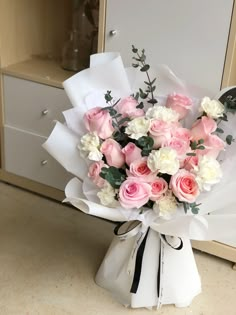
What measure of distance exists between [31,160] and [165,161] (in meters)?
0.86

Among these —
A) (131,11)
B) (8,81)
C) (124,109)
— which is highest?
(131,11)

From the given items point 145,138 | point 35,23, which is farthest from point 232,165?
point 35,23

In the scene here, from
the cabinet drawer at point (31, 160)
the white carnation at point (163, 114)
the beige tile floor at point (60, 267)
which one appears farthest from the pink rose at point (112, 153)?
the cabinet drawer at point (31, 160)

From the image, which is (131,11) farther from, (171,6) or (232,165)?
(232,165)

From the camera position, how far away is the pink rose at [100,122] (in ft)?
4.43

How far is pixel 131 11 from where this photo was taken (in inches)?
63.8

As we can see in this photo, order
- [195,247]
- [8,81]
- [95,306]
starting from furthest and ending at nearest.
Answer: [8,81], [195,247], [95,306]

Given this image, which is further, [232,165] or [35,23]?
[35,23]

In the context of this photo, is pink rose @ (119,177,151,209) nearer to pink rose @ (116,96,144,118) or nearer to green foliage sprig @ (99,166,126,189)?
green foliage sprig @ (99,166,126,189)

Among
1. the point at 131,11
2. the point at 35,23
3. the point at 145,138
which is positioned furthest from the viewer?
the point at 35,23

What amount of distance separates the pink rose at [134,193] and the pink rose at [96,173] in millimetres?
63

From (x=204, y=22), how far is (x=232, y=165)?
43 centimetres

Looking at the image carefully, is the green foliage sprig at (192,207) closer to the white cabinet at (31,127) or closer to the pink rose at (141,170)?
the pink rose at (141,170)

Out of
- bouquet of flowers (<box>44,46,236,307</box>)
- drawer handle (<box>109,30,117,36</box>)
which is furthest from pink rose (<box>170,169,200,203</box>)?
drawer handle (<box>109,30,117,36</box>)
